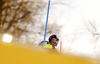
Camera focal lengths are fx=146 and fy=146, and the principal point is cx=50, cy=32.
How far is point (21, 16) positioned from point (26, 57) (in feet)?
11.8

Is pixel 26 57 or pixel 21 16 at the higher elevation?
pixel 21 16

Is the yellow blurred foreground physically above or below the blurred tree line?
below

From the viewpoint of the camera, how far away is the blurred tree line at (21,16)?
11.8 feet

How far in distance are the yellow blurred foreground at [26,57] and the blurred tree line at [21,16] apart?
3476mm

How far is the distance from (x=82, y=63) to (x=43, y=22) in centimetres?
349

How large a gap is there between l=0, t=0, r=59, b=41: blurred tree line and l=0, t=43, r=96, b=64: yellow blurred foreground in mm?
3476

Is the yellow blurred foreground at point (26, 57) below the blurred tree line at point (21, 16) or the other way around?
below

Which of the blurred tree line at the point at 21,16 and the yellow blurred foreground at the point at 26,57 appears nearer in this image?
the yellow blurred foreground at the point at 26,57

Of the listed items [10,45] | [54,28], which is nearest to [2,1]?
[54,28]

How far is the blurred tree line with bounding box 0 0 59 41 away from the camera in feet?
11.8

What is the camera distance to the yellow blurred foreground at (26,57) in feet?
0.37

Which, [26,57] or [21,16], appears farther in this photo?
[21,16]

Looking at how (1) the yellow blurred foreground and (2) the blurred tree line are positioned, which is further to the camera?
(2) the blurred tree line

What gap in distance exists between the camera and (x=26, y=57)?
0.12 m
